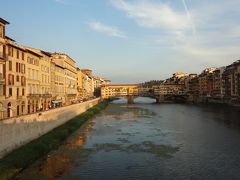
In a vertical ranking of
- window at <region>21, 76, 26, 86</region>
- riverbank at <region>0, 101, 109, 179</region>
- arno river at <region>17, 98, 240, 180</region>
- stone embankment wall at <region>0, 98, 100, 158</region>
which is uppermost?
window at <region>21, 76, 26, 86</region>

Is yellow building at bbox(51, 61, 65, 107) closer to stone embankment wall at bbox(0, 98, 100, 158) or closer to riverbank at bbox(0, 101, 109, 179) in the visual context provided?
stone embankment wall at bbox(0, 98, 100, 158)

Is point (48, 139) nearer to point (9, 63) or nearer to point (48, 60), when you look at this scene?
point (9, 63)

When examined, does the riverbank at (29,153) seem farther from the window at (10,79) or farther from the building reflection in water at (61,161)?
the window at (10,79)

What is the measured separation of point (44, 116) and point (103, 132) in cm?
1255

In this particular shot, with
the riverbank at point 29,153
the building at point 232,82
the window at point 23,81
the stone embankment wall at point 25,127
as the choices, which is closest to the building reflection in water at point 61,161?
the riverbank at point 29,153

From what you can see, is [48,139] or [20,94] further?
[20,94]

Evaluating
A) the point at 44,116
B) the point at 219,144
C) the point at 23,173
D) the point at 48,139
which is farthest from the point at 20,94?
the point at 219,144

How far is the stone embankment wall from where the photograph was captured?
24078 millimetres

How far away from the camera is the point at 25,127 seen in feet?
95.7

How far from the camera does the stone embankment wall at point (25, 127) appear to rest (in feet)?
79.0

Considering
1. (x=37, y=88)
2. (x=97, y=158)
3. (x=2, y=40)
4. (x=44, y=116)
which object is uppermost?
(x=2, y=40)

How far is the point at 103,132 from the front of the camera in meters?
46.7

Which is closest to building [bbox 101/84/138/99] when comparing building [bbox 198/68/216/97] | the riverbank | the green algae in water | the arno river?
building [bbox 198/68/216/97]

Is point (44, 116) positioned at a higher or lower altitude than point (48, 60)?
lower
